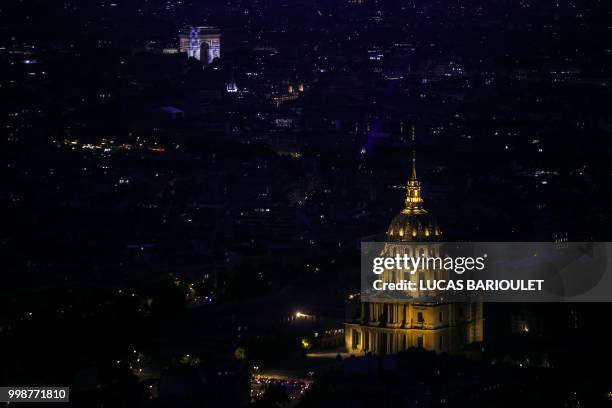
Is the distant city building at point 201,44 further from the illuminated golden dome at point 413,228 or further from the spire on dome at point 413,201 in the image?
the illuminated golden dome at point 413,228

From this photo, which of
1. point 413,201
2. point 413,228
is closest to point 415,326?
point 413,228

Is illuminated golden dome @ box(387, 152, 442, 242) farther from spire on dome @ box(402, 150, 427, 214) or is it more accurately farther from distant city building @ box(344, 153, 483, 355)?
distant city building @ box(344, 153, 483, 355)

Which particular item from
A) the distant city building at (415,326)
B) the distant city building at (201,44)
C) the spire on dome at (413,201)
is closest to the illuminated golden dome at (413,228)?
the spire on dome at (413,201)

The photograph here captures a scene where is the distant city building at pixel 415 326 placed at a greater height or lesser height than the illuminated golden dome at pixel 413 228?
lesser

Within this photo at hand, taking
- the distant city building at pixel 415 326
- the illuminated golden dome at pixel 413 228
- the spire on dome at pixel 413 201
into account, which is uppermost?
the spire on dome at pixel 413 201

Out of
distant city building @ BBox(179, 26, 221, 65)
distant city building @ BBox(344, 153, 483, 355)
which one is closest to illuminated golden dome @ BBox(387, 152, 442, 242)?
distant city building @ BBox(344, 153, 483, 355)

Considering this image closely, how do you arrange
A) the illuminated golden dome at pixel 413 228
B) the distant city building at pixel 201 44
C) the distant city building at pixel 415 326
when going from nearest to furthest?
the distant city building at pixel 415 326
the illuminated golden dome at pixel 413 228
the distant city building at pixel 201 44
